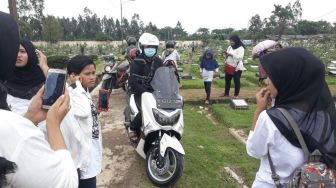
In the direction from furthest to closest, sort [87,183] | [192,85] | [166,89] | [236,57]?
[192,85], [236,57], [166,89], [87,183]

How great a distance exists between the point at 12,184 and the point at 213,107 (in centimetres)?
669

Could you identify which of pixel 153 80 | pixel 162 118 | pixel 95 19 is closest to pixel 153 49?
pixel 153 80

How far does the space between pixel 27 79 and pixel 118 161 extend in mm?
2058

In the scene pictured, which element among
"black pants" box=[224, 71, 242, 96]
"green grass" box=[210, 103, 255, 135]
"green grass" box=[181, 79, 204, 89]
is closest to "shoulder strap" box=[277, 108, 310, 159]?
"green grass" box=[210, 103, 255, 135]

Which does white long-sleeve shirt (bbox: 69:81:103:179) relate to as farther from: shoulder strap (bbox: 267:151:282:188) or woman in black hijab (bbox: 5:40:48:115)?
shoulder strap (bbox: 267:151:282:188)

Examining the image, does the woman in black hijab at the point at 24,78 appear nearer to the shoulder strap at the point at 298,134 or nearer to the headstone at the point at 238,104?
the shoulder strap at the point at 298,134

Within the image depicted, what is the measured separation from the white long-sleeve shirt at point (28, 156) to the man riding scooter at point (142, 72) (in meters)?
3.03

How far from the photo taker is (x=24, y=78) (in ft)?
9.18

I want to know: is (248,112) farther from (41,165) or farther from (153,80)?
(41,165)

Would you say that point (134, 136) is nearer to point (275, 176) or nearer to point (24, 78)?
point (24, 78)

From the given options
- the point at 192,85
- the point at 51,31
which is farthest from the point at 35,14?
the point at 192,85

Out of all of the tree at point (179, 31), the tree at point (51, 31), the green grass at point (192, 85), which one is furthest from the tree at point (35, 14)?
the green grass at point (192, 85)

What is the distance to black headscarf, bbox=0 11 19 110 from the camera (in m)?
1.22

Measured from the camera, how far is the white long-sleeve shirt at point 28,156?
1.06 m
